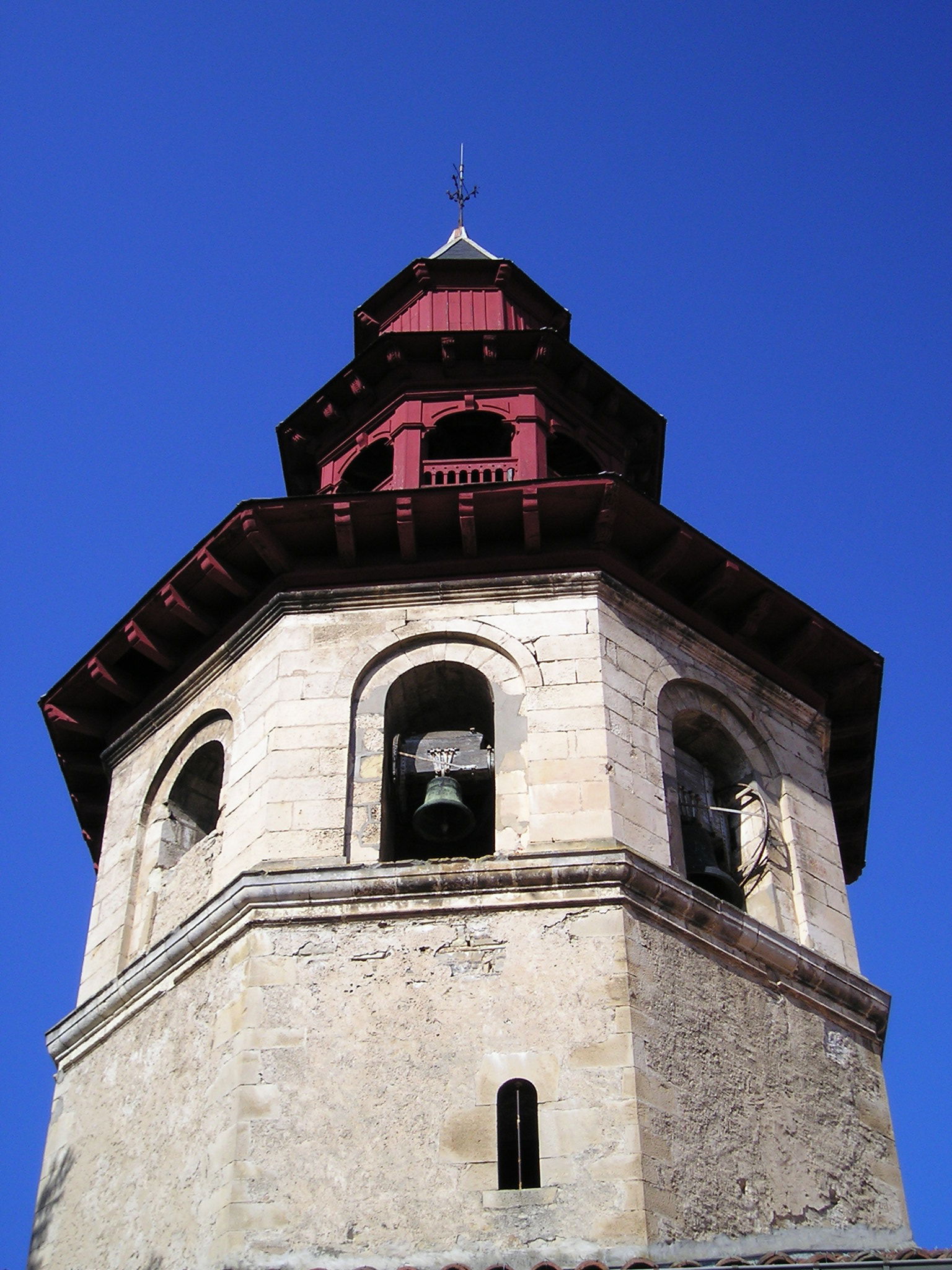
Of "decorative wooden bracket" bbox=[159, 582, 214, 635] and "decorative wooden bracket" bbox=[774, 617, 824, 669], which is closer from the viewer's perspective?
"decorative wooden bracket" bbox=[159, 582, 214, 635]

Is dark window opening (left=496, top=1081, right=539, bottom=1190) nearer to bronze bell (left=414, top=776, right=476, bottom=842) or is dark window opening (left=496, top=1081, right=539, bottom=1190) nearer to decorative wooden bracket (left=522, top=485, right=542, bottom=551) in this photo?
bronze bell (left=414, top=776, right=476, bottom=842)

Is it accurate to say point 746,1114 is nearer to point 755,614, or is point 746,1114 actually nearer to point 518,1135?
point 518,1135

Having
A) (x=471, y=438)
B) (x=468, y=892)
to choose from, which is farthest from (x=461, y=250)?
(x=468, y=892)

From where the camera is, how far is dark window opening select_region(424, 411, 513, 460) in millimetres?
18203

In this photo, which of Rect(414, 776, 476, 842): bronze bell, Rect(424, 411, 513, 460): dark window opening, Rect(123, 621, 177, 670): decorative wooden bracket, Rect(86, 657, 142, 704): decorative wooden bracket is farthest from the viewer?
Rect(424, 411, 513, 460): dark window opening

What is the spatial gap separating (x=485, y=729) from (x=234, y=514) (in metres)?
2.82

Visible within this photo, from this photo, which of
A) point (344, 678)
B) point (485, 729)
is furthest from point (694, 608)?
point (344, 678)

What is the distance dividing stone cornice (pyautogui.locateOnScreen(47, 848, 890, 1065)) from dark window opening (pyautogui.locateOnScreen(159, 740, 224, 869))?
5.83 feet

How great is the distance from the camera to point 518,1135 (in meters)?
11.7

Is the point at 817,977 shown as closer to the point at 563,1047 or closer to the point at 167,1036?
the point at 563,1047

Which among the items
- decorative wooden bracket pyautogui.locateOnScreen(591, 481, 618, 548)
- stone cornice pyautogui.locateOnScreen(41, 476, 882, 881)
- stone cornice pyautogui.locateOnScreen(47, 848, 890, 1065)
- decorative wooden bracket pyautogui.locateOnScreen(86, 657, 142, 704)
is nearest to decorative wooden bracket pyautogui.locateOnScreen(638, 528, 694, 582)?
stone cornice pyautogui.locateOnScreen(41, 476, 882, 881)

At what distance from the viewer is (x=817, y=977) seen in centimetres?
1380

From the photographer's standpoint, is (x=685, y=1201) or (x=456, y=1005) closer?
(x=685, y=1201)

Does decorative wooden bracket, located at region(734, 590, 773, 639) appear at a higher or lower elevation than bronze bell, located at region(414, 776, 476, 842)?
higher
